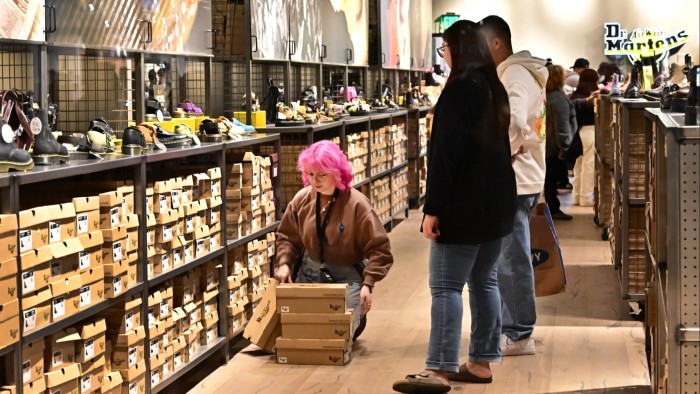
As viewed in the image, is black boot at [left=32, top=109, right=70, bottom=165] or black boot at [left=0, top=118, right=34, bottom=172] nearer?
black boot at [left=0, top=118, right=34, bottom=172]

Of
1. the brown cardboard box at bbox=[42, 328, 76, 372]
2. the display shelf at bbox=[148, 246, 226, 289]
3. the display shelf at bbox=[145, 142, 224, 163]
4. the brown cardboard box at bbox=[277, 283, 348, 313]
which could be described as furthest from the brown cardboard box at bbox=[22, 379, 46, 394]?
the brown cardboard box at bbox=[277, 283, 348, 313]

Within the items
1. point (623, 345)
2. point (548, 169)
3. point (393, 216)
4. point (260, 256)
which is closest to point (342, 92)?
point (393, 216)

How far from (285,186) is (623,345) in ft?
A: 9.27

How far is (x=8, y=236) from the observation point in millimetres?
3668

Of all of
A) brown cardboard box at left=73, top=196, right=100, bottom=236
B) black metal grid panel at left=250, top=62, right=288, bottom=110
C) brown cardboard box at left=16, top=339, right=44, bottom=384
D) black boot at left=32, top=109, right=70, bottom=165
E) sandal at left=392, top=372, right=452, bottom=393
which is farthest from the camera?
black metal grid panel at left=250, top=62, right=288, bottom=110

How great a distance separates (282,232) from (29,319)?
246 cm

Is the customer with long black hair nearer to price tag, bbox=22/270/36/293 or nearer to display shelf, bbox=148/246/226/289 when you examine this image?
display shelf, bbox=148/246/226/289

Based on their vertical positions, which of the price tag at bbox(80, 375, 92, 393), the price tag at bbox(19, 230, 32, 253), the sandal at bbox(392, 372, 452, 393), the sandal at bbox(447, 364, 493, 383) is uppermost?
the price tag at bbox(19, 230, 32, 253)

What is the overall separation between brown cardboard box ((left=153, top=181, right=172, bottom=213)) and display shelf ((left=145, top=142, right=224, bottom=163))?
0.13 m

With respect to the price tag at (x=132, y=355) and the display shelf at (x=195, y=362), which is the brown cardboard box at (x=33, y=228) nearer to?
the price tag at (x=132, y=355)

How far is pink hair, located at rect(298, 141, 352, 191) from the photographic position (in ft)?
19.5

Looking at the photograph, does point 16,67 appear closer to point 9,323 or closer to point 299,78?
point 9,323

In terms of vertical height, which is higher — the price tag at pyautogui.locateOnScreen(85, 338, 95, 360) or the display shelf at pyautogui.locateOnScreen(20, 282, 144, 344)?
the display shelf at pyautogui.locateOnScreen(20, 282, 144, 344)

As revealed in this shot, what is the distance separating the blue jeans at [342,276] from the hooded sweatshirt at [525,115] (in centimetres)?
106
